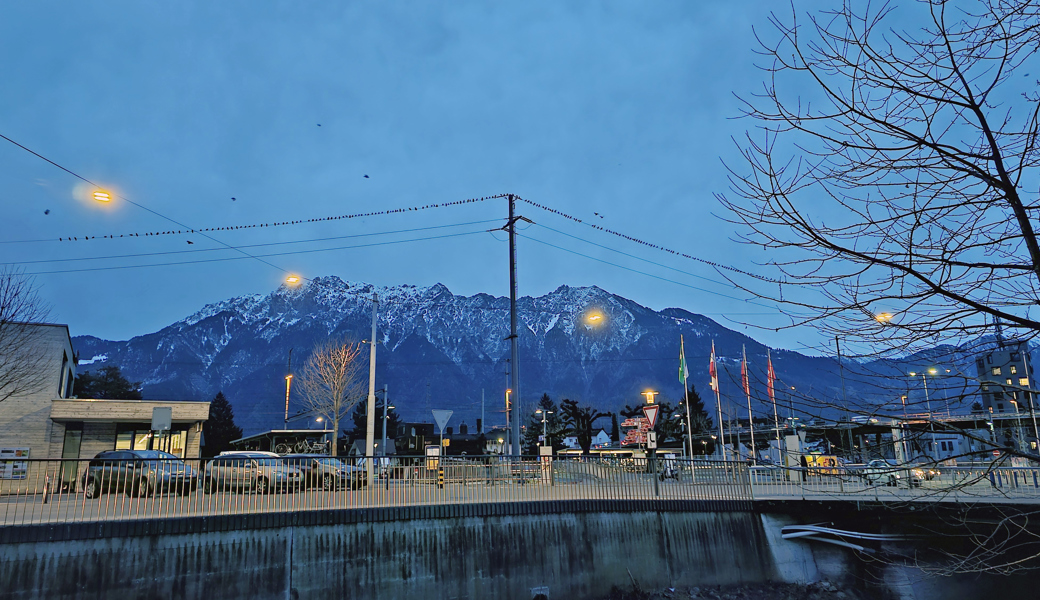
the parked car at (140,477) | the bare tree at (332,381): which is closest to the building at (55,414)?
the bare tree at (332,381)

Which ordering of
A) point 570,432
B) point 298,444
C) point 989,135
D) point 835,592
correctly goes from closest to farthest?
1. point 989,135
2. point 835,592
3. point 298,444
4. point 570,432

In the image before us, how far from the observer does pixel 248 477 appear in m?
12.9

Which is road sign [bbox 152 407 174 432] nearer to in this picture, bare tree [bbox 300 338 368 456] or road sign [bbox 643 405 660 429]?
road sign [bbox 643 405 660 429]

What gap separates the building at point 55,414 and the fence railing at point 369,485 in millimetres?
8745

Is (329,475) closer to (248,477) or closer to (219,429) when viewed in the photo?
(248,477)

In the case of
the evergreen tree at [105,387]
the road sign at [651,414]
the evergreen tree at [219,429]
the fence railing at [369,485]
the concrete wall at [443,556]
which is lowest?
the concrete wall at [443,556]

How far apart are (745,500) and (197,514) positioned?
12748 millimetres

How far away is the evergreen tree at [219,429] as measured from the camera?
65188mm

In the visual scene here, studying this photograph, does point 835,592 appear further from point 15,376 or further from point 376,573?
point 15,376

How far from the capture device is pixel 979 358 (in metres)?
3.86

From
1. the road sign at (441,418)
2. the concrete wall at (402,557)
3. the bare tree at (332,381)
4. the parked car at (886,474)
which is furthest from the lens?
the bare tree at (332,381)

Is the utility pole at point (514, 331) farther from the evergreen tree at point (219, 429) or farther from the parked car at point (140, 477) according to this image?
the evergreen tree at point (219, 429)

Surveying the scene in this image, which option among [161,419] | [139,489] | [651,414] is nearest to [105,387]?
[161,419]

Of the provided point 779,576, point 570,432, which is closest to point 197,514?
point 779,576
